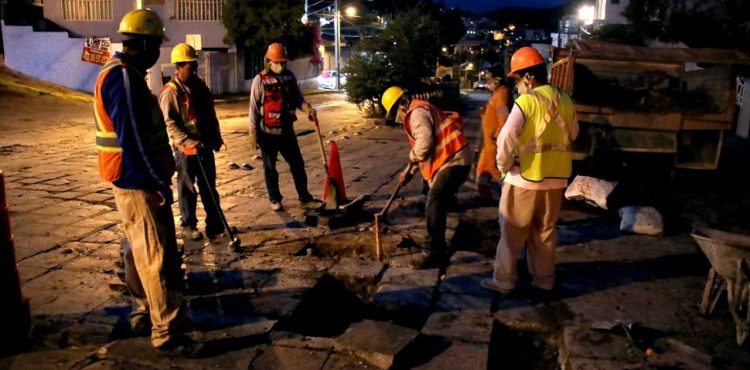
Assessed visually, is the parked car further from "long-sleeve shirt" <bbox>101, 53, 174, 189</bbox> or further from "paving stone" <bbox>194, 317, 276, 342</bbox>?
"long-sleeve shirt" <bbox>101, 53, 174, 189</bbox>

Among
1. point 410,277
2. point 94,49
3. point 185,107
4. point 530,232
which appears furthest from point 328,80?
point 530,232

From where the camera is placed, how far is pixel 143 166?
363 cm

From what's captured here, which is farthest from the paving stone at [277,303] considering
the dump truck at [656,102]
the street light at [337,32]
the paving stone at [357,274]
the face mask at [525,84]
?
the street light at [337,32]

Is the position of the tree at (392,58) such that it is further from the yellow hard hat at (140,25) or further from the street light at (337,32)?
the yellow hard hat at (140,25)

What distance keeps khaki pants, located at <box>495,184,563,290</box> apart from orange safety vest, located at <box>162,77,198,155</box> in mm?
2982

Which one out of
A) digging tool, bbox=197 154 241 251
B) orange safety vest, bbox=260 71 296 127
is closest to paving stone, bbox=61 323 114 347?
digging tool, bbox=197 154 241 251

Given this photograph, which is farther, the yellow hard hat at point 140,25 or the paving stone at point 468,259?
the paving stone at point 468,259

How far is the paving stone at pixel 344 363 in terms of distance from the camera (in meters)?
3.74

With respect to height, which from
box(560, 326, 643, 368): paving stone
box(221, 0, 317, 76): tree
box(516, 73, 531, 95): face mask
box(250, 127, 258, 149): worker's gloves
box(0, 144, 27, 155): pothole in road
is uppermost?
box(221, 0, 317, 76): tree

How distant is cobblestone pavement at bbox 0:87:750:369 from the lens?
3889 millimetres

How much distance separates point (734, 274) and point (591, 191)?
329 centimetres

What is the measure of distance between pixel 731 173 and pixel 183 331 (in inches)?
369

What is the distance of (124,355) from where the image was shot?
388cm

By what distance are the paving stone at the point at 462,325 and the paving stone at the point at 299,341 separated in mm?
690
